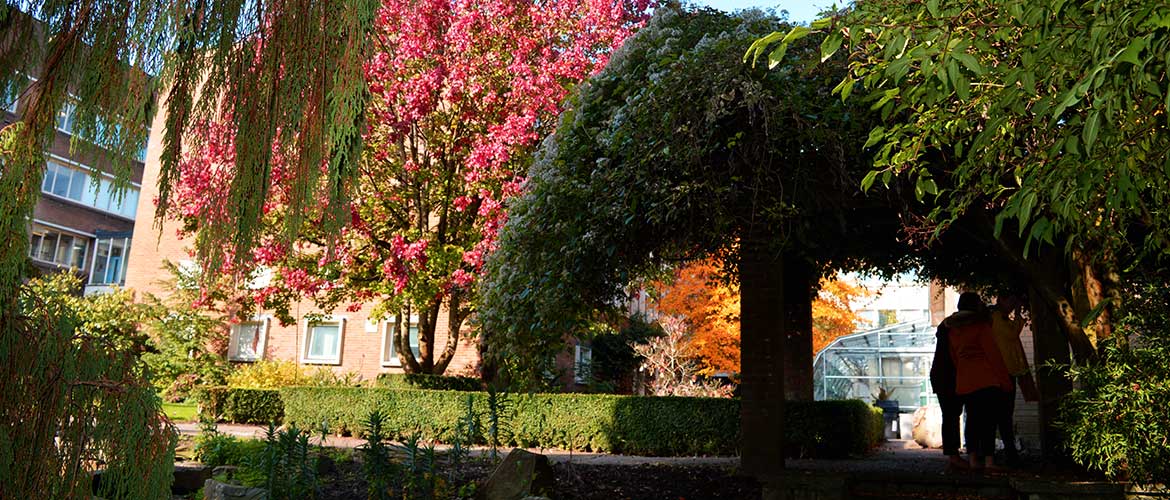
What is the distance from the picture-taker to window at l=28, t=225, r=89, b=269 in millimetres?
32125

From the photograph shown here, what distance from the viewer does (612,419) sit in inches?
527

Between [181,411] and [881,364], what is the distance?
20.3 m

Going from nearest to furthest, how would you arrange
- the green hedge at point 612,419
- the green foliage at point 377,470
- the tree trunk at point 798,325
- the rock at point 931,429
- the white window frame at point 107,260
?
the green foliage at point 377,470
the tree trunk at point 798,325
the green hedge at point 612,419
the rock at point 931,429
the white window frame at point 107,260

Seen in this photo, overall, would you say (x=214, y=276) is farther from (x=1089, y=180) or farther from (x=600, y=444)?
(x=600, y=444)

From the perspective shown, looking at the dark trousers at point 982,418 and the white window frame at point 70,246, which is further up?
the white window frame at point 70,246

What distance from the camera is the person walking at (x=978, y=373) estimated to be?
763cm

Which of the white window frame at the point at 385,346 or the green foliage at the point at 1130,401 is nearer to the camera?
the green foliage at the point at 1130,401

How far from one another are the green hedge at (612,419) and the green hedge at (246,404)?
1751 millimetres

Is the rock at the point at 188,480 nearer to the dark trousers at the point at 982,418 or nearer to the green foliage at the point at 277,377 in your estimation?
the dark trousers at the point at 982,418

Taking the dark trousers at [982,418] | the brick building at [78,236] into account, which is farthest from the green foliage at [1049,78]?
the brick building at [78,236]

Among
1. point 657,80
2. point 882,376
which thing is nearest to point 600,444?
point 657,80

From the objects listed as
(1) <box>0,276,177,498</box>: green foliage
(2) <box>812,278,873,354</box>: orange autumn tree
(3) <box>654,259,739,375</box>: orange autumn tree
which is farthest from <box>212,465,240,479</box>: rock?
(2) <box>812,278,873,354</box>: orange autumn tree

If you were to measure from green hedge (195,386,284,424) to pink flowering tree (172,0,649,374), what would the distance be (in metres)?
2.88

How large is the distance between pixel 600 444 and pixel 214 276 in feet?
36.7
